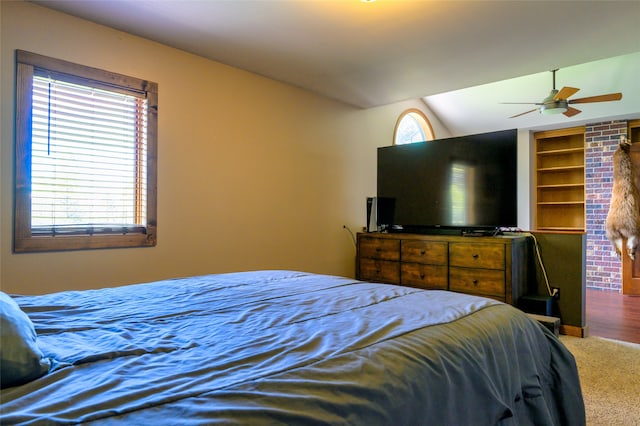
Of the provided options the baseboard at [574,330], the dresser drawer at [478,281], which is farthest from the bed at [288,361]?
the baseboard at [574,330]

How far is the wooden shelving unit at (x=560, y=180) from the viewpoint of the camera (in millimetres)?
5883

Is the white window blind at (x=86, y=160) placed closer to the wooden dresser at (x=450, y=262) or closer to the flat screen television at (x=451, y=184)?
the wooden dresser at (x=450, y=262)

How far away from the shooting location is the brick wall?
208 inches

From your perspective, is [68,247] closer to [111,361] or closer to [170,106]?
[170,106]

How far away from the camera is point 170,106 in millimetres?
2824

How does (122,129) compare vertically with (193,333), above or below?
above

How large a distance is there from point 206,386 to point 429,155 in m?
3.64

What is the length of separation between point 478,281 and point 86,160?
317cm

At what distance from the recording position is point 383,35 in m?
2.61

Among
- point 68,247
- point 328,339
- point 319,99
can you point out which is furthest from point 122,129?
point 328,339

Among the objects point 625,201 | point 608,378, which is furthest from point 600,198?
point 608,378

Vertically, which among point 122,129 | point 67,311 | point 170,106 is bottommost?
point 67,311

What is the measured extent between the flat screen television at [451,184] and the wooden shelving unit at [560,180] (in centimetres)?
314

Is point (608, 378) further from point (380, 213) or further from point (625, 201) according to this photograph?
point (625, 201)
